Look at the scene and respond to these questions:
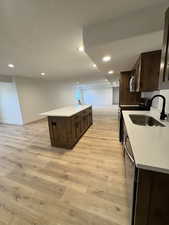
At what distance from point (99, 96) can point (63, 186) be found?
11122 mm

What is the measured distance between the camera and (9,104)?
5.27 m

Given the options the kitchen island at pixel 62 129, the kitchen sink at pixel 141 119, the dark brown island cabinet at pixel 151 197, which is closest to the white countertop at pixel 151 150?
the dark brown island cabinet at pixel 151 197

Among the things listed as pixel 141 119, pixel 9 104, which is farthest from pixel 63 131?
pixel 9 104

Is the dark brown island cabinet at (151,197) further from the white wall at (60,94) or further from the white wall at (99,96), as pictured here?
the white wall at (99,96)

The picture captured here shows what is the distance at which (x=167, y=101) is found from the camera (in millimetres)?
1871

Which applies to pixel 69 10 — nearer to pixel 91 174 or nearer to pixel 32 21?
pixel 32 21

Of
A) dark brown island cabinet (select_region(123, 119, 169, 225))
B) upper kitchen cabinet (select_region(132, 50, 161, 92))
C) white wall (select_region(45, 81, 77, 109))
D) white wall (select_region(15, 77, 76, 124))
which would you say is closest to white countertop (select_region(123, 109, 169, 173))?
dark brown island cabinet (select_region(123, 119, 169, 225))

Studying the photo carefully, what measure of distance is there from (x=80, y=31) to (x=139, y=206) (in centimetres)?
216

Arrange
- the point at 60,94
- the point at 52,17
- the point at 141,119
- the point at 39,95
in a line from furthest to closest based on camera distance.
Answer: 1. the point at 60,94
2. the point at 39,95
3. the point at 141,119
4. the point at 52,17

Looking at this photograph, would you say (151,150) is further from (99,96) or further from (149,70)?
(99,96)

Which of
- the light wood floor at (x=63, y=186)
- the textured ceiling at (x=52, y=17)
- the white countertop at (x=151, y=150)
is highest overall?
the textured ceiling at (x=52, y=17)

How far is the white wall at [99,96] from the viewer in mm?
11742

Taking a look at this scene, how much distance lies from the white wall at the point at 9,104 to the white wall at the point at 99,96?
8025 mm

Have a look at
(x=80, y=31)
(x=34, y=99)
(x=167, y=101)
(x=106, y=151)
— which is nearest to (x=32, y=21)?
(x=80, y=31)
